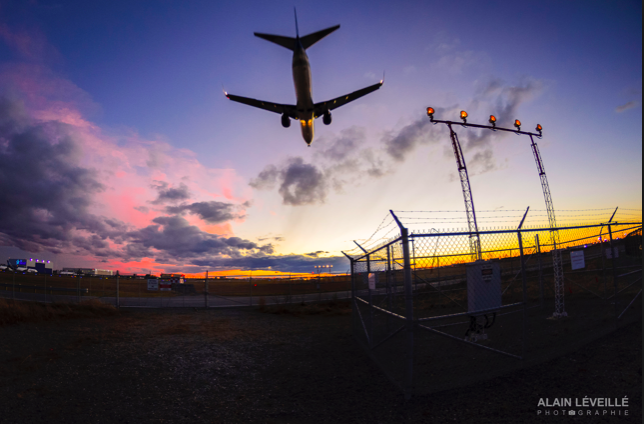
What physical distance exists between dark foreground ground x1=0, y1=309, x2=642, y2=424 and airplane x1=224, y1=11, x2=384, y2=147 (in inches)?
636

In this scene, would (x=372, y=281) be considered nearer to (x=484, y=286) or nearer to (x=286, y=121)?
(x=484, y=286)

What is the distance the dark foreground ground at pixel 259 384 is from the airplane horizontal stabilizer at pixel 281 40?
19923 mm

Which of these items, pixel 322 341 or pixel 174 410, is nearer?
pixel 174 410

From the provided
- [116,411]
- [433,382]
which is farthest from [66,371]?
[433,382]

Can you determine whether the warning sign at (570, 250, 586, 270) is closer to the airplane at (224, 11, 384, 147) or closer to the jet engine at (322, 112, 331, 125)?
the airplane at (224, 11, 384, 147)

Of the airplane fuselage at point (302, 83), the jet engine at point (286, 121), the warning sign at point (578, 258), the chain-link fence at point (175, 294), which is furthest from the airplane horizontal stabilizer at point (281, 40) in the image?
the warning sign at point (578, 258)

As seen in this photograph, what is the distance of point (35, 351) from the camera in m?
9.28

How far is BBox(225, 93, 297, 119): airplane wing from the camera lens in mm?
21478

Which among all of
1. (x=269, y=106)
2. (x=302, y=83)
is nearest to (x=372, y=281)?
(x=302, y=83)

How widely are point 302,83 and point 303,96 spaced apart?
842mm

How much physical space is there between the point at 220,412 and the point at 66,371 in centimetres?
507

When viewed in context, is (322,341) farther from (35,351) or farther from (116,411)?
(35,351)

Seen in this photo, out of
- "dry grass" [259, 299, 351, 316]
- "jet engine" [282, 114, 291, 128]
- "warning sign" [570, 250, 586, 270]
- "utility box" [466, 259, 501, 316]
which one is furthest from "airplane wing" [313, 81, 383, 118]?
"utility box" [466, 259, 501, 316]

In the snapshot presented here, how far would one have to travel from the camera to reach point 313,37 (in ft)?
75.4
